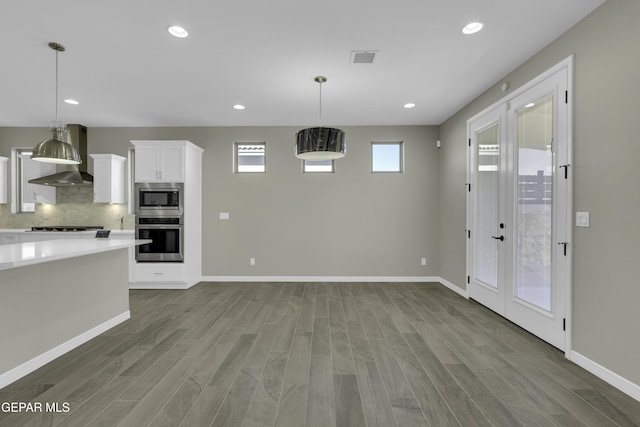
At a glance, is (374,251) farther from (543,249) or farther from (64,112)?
(64,112)

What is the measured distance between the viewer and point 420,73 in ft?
11.6

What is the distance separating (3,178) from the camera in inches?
220

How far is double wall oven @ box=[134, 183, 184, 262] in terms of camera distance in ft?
16.2

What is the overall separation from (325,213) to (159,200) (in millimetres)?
2869

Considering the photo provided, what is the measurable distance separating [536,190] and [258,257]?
438 centimetres

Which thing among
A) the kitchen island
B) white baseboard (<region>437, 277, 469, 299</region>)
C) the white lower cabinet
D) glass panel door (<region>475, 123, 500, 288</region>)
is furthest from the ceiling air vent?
Result: the white lower cabinet

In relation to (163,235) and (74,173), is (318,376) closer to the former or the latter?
(163,235)

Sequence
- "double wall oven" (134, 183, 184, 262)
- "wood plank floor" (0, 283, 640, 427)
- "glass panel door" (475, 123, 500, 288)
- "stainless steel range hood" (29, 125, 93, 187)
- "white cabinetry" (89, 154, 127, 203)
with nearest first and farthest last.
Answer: "wood plank floor" (0, 283, 640, 427) < "glass panel door" (475, 123, 500, 288) < "double wall oven" (134, 183, 184, 262) < "stainless steel range hood" (29, 125, 93, 187) < "white cabinetry" (89, 154, 127, 203)

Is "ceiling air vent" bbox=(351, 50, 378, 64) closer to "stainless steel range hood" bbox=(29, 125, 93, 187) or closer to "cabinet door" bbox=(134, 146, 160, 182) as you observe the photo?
"cabinet door" bbox=(134, 146, 160, 182)

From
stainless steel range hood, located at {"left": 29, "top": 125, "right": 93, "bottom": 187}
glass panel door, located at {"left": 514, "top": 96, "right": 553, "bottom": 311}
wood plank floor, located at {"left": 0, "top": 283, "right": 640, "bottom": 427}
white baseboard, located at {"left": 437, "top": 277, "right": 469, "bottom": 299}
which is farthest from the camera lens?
stainless steel range hood, located at {"left": 29, "top": 125, "right": 93, "bottom": 187}

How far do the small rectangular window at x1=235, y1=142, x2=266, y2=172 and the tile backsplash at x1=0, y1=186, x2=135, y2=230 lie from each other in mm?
2284

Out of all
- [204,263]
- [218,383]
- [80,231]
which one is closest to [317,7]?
[218,383]

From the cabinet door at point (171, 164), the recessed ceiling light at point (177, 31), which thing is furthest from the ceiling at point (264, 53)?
the cabinet door at point (171, 164)

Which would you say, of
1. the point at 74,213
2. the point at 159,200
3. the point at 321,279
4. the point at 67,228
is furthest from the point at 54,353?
the point at 74,213
